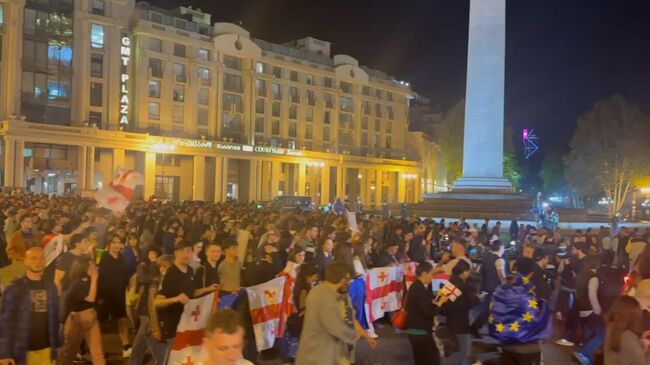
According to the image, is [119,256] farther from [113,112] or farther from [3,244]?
[113,112]

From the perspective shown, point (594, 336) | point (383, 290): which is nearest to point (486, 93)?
A: point (383, 290)

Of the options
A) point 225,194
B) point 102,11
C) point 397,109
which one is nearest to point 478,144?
point 225,194

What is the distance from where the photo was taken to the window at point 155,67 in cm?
5959

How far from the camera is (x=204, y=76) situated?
64375 millimetres

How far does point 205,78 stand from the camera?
64500 millimetres

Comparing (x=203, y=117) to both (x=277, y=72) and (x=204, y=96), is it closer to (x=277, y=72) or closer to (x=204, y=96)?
(x=204, y=96)

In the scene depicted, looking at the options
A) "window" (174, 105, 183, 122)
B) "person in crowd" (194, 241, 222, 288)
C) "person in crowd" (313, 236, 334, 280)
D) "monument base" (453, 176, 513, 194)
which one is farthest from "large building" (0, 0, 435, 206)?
"person in crowd" (194, 241, 222, 288)

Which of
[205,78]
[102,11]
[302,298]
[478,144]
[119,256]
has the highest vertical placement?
[102,11]

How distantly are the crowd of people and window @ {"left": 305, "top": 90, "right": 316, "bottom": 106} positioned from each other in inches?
2538

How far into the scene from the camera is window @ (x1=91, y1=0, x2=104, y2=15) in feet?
180

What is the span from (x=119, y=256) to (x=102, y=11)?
53978 millimetres

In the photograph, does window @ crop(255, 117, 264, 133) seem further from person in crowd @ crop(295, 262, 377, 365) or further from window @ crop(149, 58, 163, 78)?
Answer: person in crowd @ crop(295, 262, 377, 365)

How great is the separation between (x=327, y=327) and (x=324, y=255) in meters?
4.32

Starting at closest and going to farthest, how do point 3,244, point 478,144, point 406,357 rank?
point 406,357
point 3,244
point 478,144
